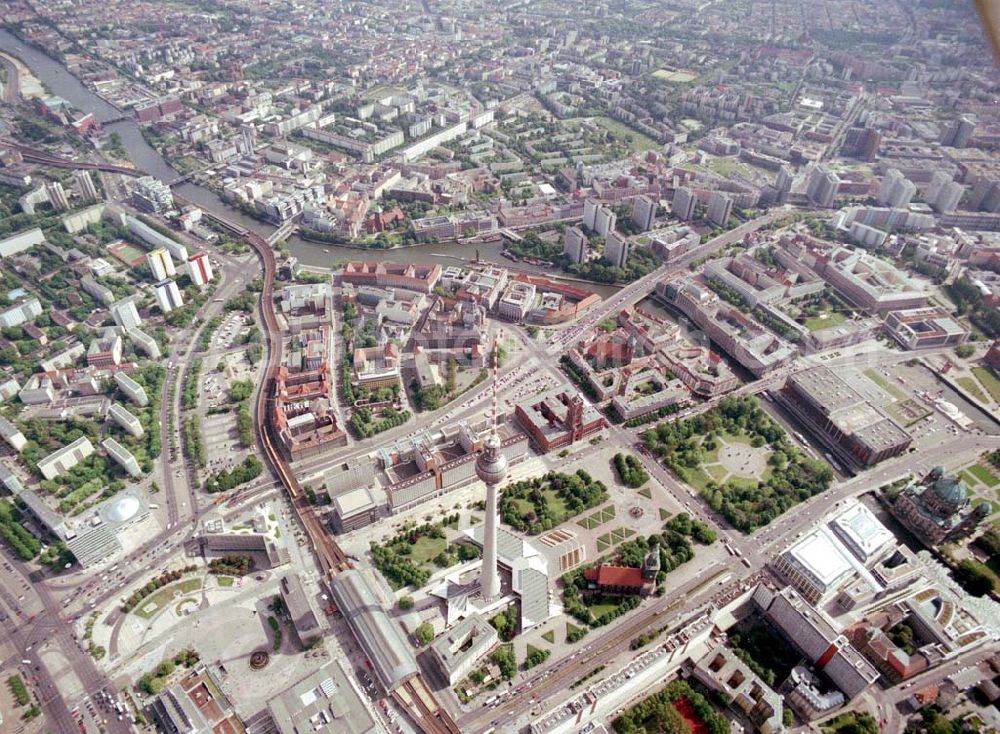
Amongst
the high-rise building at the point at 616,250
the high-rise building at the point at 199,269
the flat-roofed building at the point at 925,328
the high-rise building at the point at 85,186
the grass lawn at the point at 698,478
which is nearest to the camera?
the grass lawn at the point at 698,478

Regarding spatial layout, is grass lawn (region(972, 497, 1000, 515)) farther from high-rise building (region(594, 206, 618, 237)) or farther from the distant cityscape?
high-rise building (region(594, 206, 618, 237))

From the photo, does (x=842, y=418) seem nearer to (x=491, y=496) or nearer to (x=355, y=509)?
(x=491, y=496)

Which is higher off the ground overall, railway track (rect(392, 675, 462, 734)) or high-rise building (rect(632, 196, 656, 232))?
high-rise building (rect(632, 196, 656, 232))

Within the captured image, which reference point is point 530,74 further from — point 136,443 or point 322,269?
point 136,443

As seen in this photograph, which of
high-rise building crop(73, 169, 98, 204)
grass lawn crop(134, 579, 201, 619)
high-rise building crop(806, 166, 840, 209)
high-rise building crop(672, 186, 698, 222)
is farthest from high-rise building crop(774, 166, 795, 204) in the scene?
high-rise building crop(73, 169, 98, 204)

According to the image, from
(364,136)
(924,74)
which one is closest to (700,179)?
(364,136)

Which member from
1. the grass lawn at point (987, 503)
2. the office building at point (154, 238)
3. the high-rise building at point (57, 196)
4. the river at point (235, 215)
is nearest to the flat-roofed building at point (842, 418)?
the grass lawn at point (987, 503)

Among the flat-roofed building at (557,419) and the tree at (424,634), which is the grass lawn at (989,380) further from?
the tree at (424,634)

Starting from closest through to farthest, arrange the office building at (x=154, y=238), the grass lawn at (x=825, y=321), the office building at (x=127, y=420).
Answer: the office building at (x=127, y=420)
the grass lawn at (x=825, y=321)
the office building at (x=154, y=238)
